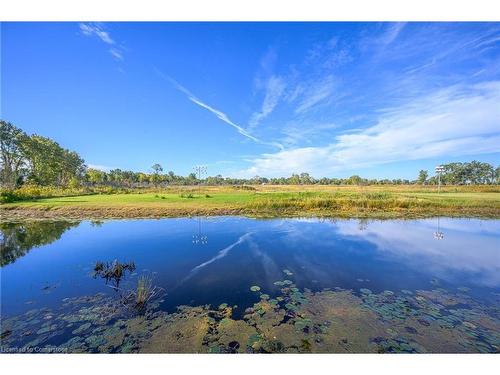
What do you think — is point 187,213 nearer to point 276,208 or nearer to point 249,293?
Answer: point 276,208

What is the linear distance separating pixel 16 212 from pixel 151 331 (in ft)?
85.7

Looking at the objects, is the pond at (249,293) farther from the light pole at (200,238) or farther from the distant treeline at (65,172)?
the distant treeline at (65,172)

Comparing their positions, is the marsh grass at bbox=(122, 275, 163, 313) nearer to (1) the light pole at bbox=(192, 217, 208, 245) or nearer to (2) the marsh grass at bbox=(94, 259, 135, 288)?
(2) the marsh grass at bbox=(94, 259, 135, 288)

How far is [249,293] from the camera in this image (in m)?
6.88

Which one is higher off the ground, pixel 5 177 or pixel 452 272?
pixel 5 177

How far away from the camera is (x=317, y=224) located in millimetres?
17844

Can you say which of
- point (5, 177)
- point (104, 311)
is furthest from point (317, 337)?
point (5, 177)

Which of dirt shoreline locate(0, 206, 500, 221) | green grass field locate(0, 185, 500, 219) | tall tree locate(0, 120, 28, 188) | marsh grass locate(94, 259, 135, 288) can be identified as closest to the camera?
marsh grass locate(94, 259, 135, 288)

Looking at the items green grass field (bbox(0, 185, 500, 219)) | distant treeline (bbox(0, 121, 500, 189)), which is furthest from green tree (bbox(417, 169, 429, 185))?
green grass field (bbox(0, 185, 500, 219))

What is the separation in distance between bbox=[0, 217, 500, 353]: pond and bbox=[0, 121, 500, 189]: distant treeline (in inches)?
1412

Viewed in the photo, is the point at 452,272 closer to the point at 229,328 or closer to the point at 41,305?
the point at 229,328

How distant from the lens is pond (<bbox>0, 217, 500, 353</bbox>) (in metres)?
4.70

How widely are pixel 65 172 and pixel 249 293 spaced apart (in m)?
68.1

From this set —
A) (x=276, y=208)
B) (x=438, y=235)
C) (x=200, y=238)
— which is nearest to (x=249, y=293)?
(x=200, y=238)
